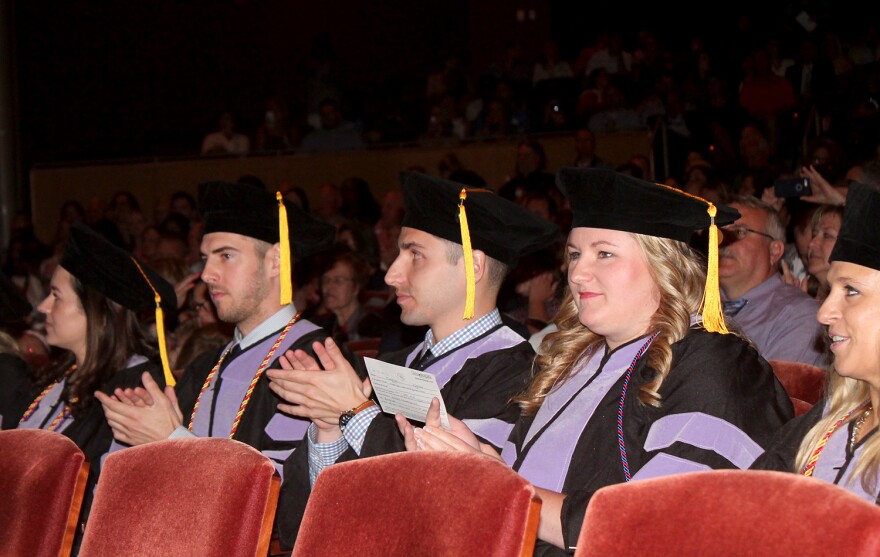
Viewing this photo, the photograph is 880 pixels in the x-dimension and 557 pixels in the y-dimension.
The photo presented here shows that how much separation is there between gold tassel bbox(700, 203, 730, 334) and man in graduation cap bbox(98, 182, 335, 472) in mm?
Answer: 1715

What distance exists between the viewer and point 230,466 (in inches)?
101

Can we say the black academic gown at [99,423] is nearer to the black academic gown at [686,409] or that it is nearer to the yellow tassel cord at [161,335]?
the yellow tassel cord at [161,335]

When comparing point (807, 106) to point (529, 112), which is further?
point (529, 112)

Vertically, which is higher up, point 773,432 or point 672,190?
point 672,190

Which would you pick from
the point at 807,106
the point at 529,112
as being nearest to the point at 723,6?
the point at 529,112

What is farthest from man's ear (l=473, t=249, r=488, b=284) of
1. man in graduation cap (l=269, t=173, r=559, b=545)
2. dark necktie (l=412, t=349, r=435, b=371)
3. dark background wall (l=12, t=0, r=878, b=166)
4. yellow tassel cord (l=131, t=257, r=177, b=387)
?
dark background wall (l=12, t=0, r=878, b=166)

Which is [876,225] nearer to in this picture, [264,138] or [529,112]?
[529,112]

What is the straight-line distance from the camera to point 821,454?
242cm

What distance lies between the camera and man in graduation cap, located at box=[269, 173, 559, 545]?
339cm

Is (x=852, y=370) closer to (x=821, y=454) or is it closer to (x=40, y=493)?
(x=821, y=454)

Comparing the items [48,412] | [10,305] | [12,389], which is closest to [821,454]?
[48,412]

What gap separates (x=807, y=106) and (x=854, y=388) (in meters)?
7.61

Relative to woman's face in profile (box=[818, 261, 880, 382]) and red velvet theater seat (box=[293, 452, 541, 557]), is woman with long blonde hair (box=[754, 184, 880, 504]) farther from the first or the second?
red velvet theater seat (box=[293, 452, 541, 557])

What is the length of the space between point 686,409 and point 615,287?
385 mm
